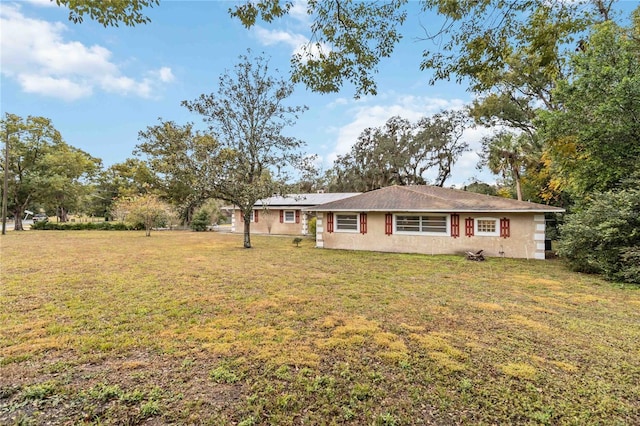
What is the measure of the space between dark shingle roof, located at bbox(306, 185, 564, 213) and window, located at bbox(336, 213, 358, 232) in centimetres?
62

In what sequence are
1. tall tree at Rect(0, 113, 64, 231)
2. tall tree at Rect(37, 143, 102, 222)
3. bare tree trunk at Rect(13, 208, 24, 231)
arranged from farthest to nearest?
bare tree trunk at Rect(13, 208, 24, 231) → tall tree at Rect(37, 143, 102, 222) → tall tree at Rect(0, 113, 64, 231)

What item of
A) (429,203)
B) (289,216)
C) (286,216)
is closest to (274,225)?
(286,216)

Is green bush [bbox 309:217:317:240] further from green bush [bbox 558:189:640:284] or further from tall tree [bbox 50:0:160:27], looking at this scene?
tall tree [bbox 50:0:160:27]

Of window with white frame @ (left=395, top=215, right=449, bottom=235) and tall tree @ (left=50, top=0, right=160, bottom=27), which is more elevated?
tall tree @ (left=50, top=0, right=160, bottom=27)

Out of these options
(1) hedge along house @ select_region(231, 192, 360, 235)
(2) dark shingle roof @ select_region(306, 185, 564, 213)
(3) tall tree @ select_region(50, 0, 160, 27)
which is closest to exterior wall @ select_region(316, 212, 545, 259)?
(2) dark shingle roof @ select_region(306, 185, 564, 213)

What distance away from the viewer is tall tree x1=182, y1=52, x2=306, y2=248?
47.4 ft

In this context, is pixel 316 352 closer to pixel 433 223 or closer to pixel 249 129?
pixel 433 223

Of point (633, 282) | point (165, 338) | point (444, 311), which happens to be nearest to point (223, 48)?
point (165, 338)

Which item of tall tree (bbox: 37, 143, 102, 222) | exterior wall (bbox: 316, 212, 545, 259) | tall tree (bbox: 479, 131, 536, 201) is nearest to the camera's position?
exterior wall (bbox: 316, 212, 545, 259)

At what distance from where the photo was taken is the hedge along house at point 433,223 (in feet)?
39.6

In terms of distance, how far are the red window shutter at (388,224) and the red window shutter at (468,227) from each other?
3165 mm

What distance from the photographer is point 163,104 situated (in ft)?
55.9

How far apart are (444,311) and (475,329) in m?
0.90

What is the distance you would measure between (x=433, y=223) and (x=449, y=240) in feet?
3.28
